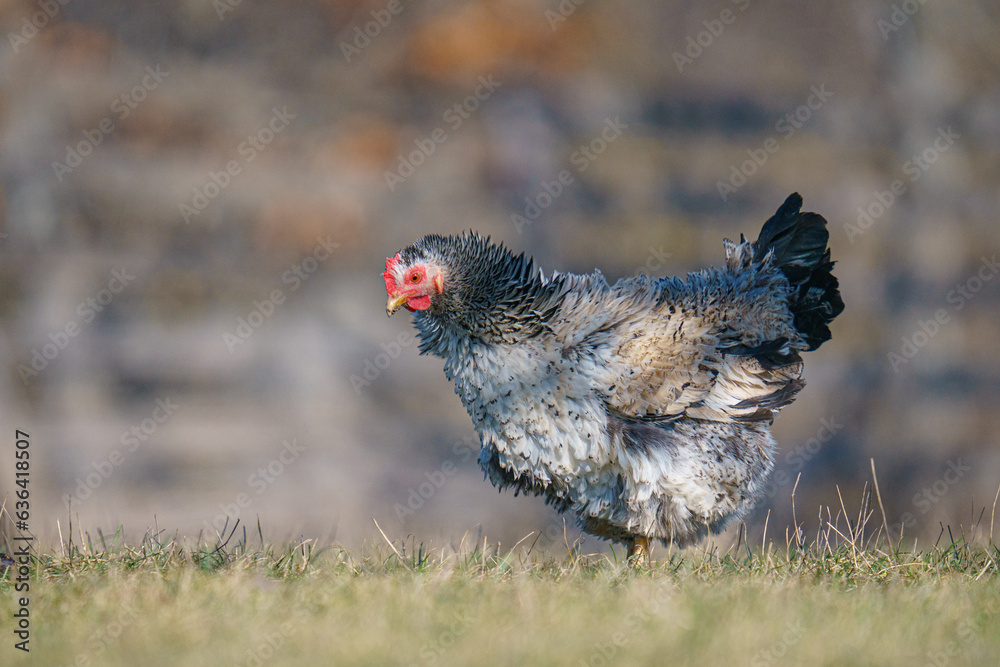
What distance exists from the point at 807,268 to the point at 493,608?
313 centimetres

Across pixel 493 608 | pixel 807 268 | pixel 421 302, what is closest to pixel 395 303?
pixel 421 302

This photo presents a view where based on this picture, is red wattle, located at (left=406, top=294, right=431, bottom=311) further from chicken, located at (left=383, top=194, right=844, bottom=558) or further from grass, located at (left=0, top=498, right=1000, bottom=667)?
grass, located at (left=0, top=498, right=1000, bottom=667)

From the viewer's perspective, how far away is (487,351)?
178 inches

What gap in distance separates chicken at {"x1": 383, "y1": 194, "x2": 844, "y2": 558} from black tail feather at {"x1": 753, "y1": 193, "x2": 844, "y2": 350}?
0.40 meters

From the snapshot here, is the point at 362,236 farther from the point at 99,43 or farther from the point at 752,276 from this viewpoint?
the point at 752,276

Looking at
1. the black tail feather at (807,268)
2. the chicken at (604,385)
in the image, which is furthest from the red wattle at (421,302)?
the black tail feather at (807,268)

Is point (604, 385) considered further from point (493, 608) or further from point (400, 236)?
point (400, 236)

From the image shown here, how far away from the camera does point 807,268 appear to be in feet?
17.7

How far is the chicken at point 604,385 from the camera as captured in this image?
445 cm

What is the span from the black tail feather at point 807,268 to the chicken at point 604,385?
40 centimetres

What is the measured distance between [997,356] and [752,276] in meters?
5.48

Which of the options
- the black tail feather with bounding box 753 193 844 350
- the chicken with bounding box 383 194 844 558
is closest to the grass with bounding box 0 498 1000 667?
the chicken with bounding box 383 194 844 558

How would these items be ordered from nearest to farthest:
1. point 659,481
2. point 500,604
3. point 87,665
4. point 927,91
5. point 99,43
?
1. point 87,665
2. point 500,604
3. point 659,481
4. point 99,43
5. point 927,91

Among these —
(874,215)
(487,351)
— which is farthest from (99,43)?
(874,215)
